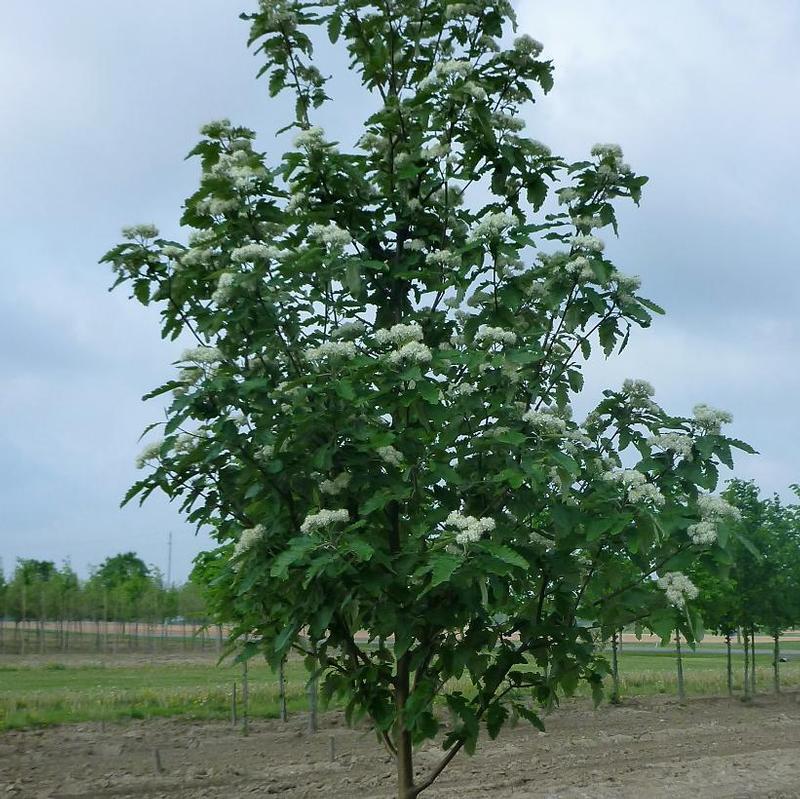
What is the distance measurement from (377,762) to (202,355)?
11.2 metres

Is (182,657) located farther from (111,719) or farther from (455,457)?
(455,457)

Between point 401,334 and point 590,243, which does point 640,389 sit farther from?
point 401,334

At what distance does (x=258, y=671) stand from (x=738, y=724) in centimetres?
2283

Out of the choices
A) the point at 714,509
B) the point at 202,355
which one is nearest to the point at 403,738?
the point at 714,509

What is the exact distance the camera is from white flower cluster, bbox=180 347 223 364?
481 cm

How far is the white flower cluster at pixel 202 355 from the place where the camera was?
4.81 metres

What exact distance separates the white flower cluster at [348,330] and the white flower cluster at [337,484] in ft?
2.85

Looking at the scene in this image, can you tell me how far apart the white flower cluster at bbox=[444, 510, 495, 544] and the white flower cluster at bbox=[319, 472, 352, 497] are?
0.65m

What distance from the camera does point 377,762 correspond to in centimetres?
1439

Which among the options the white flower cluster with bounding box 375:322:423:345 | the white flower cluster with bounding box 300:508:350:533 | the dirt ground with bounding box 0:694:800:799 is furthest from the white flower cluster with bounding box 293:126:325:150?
the dirt ground with bounding box 0:694:800:799

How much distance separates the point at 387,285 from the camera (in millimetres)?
6055

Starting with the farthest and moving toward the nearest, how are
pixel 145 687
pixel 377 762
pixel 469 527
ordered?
pixel 145 687 → pixel 377 762 → pixel 469 527

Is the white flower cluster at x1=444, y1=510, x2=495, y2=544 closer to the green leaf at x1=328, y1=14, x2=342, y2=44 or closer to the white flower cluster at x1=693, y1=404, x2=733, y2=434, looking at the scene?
the white flower cluster at x1=693, y1=404, x2=733, y2=434

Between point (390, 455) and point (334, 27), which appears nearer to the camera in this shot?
point (390, 455)
